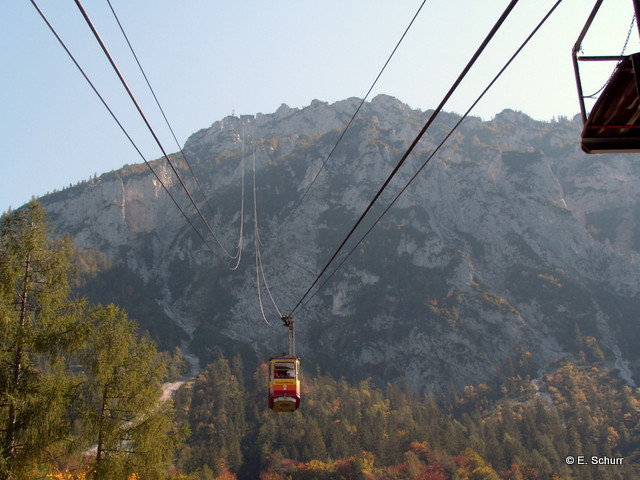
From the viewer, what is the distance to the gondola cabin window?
64.2 feet

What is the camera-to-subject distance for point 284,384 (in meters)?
19.8

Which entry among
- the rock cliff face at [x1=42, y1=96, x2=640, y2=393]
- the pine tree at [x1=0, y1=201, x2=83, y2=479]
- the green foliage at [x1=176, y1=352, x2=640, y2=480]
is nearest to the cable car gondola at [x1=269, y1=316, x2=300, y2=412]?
the pine tree at [x1=0, y1=201, x2=83, y2=479]

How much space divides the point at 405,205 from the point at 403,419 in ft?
271

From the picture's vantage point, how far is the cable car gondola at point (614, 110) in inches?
231

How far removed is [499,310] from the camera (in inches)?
5566

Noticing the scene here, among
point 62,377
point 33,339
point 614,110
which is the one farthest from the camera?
point 62,377

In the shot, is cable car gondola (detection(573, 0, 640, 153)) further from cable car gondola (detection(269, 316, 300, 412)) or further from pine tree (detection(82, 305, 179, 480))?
cable car gondola (detection(269, 316, 300, 412))

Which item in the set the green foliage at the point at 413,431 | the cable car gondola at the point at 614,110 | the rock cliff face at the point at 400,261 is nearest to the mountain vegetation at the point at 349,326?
the green foliage at the point at 413,431

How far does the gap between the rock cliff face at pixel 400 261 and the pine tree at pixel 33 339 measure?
12147cm

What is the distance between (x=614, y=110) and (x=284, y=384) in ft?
50.7

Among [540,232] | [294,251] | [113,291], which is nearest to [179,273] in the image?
[113,291]

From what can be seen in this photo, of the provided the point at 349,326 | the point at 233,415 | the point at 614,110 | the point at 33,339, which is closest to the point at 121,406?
the point at 33,339

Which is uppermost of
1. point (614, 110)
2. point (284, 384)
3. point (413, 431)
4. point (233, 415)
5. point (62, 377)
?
point (233, 415)

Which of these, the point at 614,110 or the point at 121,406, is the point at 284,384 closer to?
the point at 121,406
